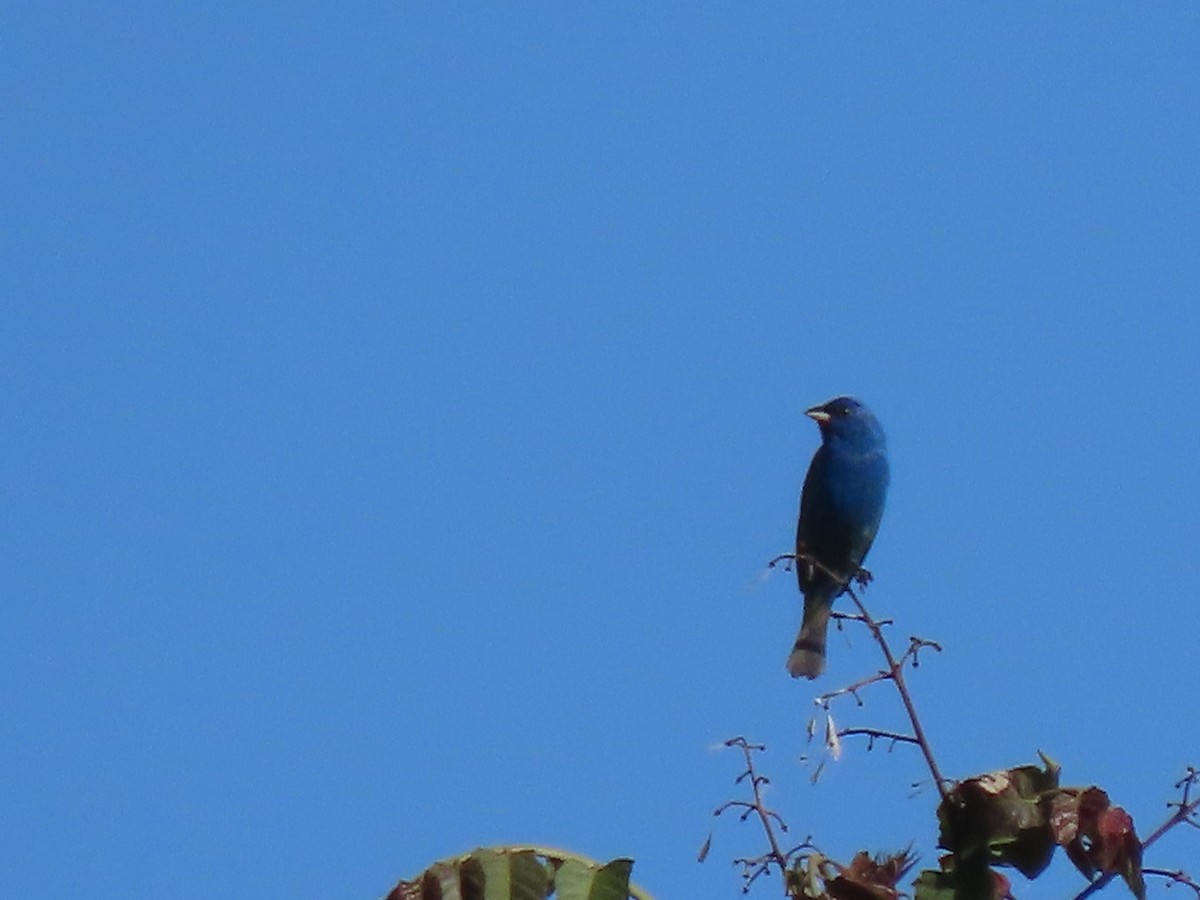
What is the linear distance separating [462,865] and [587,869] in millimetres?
358

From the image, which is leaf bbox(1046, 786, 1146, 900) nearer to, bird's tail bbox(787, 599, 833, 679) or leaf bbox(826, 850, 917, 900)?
leaf bbox(826, 850, 917, 900)

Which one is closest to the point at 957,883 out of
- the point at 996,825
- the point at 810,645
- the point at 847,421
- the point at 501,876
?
the point at 996,825

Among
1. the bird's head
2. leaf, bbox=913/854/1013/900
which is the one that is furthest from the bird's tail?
leaf, bbox=913/854/1013/900

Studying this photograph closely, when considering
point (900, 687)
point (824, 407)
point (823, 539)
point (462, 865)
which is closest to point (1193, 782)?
point (900, 687)

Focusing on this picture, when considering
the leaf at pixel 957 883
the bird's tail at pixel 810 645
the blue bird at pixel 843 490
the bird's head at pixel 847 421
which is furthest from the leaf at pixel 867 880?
the bird's head at pixel 847 421

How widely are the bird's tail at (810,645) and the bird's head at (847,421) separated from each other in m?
1.94

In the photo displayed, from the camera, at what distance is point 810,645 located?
996 cm

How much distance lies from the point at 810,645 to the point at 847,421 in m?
2.26

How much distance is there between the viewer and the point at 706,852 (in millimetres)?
3926

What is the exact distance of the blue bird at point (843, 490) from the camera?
11.3 m

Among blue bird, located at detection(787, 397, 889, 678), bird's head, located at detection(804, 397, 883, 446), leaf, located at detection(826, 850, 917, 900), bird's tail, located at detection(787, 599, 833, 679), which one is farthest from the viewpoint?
bird's head, located at detection(804, 397, 883, 446)

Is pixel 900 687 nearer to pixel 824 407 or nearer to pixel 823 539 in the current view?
pixel 823 539

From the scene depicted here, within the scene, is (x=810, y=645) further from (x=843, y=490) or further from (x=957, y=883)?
(x=957, y=883)

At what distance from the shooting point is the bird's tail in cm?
993
